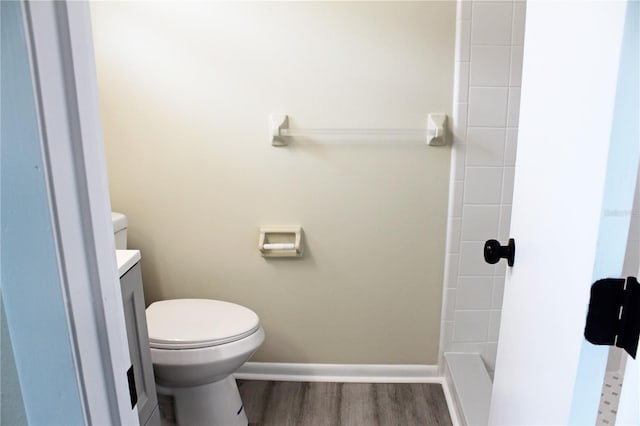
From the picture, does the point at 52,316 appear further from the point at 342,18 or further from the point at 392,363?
the point at 392,363

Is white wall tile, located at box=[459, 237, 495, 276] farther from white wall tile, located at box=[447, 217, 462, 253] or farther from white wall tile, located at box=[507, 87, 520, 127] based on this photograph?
white wall tile, located at box=[507, 87, 520, 127]

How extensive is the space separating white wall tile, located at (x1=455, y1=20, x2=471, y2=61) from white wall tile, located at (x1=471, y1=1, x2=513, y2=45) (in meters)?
0.02

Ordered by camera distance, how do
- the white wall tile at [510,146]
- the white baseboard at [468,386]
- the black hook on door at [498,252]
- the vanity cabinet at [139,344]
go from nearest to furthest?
the black hook on door at [498,252] < the vanity cabinet at [139,344] < the white baseboard at [468,386] < the white wall tile at [510,146]

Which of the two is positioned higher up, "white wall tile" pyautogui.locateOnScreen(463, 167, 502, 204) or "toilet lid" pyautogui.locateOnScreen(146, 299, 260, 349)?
"white wall tile" pyautogui.locateOnScreen(463, 167, 502, 204)

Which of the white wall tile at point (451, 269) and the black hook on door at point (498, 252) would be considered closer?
the black hook on door at point (498, 252)

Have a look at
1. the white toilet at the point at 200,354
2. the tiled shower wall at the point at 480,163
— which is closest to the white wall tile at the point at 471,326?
the tiled shower wall at the point at 480,163

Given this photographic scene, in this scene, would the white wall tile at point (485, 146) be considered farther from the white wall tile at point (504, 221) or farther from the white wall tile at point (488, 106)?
the white wall tile at point (504, 221)

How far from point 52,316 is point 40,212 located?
0.40 ft

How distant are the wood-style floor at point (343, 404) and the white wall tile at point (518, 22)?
5.21 ft

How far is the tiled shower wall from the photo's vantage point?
1.49 m

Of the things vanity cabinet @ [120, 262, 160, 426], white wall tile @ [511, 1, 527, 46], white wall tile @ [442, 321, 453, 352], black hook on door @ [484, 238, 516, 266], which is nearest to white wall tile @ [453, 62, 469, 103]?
white wall tile @ [511, 1, 527, 46]

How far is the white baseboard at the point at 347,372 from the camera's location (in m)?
1.80

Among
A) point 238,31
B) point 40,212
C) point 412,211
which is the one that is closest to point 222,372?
point 412,211

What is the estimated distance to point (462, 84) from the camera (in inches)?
59.6
